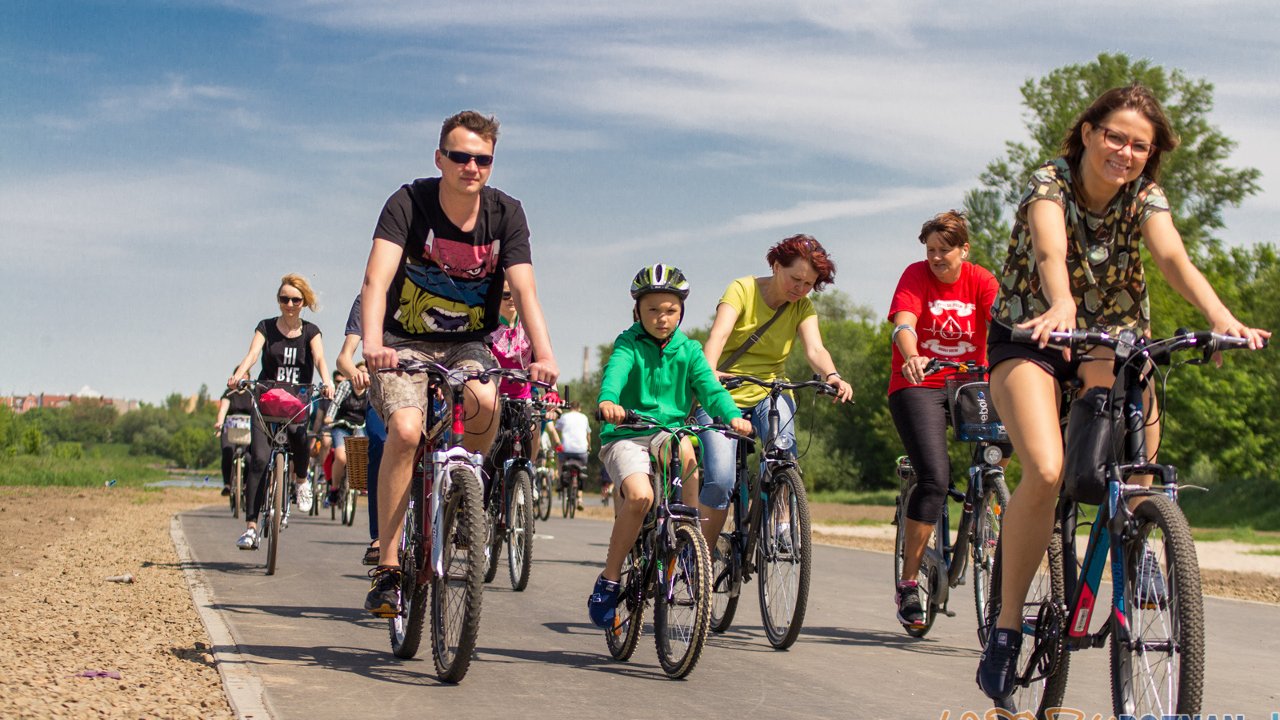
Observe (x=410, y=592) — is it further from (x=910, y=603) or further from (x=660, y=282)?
(x=910, y=603)

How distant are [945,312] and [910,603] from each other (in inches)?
61.2

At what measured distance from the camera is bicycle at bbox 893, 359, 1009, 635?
23.4 feet

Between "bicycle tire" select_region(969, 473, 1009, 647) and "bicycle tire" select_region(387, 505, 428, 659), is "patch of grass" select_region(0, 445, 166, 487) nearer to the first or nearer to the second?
"bicycle tire" select_region(387, 505, 428, 659)

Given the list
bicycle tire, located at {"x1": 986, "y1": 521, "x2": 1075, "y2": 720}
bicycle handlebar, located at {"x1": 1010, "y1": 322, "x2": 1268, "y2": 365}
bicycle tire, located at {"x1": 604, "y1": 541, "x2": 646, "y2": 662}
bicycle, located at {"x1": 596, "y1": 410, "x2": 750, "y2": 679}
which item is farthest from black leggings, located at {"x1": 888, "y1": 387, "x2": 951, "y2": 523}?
bicycle handlebar, located at {"x1": 1010, "y1": 322, "x2": 1268, "y2": 365}

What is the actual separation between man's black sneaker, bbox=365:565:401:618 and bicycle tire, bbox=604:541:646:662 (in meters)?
1.07

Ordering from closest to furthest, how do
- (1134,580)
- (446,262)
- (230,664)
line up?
1. (1134,580)
2. (230,664)
3. (446,262)

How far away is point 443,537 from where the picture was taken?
5918 millimetres

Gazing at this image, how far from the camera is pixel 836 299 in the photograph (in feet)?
357

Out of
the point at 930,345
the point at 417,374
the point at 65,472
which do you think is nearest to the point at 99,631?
the point at 417,374

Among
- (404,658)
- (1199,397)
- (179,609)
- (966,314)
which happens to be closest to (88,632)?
A: (179,609)

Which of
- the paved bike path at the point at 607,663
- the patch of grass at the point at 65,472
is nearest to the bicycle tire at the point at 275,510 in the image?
the paved bike path at the point at 607,663

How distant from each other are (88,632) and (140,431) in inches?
7581

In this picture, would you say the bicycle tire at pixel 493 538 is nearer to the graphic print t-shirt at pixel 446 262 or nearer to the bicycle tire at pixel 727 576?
the bicycle tire at pixel 727 576

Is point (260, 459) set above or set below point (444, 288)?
below
